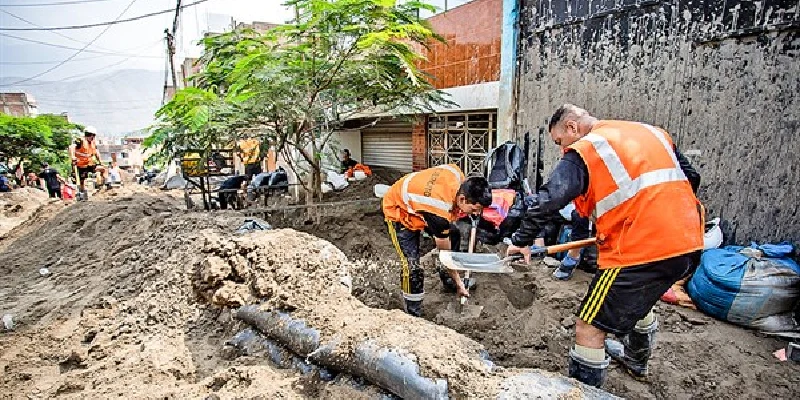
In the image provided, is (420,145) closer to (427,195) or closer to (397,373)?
(427,195)

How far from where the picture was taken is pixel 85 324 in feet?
12.0

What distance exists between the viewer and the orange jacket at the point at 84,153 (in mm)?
10383

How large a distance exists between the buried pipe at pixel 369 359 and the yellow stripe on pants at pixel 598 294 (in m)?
0.86

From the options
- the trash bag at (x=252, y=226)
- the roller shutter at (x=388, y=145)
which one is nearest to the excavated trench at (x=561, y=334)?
the trash bag at (x=252, y=226)

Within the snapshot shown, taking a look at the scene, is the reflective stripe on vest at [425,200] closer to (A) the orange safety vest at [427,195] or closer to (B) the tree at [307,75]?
(A) the orange safety vest at [427,195]

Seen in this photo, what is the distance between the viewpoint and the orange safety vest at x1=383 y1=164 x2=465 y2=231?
10.3 ft

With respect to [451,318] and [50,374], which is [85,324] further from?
[451,318]

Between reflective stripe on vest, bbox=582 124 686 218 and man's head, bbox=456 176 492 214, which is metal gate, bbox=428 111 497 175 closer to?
man's head, bbox=456 176 492 214

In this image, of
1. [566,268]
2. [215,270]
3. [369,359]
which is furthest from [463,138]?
[369,359]

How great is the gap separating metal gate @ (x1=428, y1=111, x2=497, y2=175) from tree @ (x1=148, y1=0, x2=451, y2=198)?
141cm

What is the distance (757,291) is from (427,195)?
2481 mm

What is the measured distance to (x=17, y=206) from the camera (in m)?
11.2

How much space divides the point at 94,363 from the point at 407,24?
4544 mm

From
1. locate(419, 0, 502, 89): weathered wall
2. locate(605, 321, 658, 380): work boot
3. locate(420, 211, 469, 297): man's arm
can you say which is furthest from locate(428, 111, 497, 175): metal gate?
locate(605, 321, 658, 380): work boot
